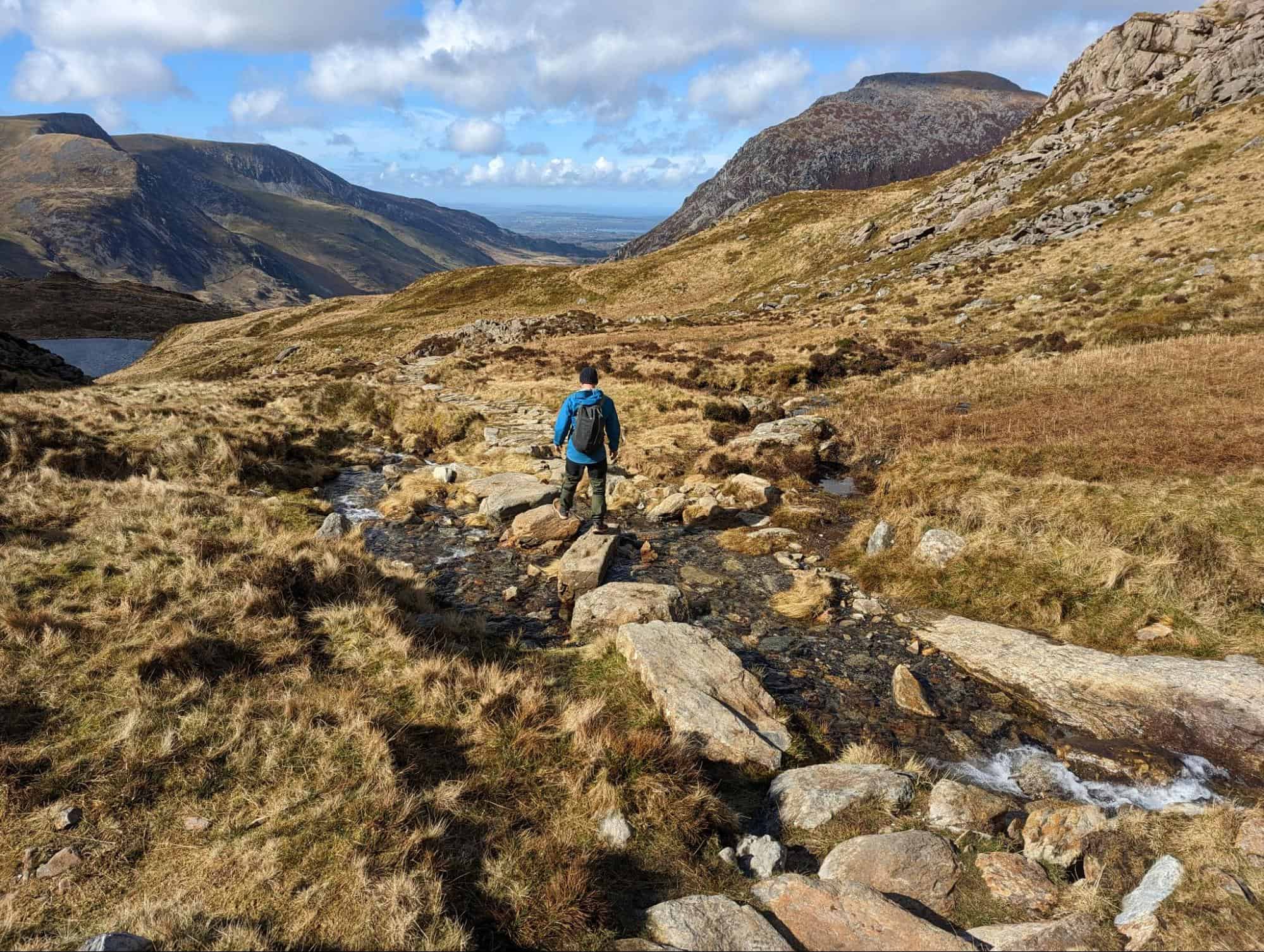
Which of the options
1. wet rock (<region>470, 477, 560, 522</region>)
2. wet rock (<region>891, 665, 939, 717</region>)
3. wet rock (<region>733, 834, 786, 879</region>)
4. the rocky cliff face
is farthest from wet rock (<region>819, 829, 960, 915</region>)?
the rocky cliff face

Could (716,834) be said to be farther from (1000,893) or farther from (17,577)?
(17,577)

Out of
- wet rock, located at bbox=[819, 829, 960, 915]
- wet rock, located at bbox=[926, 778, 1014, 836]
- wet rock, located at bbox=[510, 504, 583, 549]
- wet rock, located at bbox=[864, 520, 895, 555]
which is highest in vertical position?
wet rock, located at bbox=[864, 520, 895, 555]

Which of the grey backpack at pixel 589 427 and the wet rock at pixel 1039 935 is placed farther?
the grey backpack at pixel 589 427

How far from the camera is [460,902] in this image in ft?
15.3

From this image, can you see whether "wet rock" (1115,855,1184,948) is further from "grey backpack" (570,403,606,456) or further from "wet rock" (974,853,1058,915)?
"grey backpack" (570,403,606,456)

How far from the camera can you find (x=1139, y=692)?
26.1 ft

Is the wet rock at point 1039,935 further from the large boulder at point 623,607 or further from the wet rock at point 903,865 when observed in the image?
the large boulder at point 623,607

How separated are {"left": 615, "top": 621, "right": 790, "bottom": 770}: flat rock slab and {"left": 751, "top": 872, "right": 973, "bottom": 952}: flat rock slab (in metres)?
2.01

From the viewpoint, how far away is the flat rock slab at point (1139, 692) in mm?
7168

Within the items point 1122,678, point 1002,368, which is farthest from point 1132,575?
point 1002,368

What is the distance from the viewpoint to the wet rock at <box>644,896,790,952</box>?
4.36 metres

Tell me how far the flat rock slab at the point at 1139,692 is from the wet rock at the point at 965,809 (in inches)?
101

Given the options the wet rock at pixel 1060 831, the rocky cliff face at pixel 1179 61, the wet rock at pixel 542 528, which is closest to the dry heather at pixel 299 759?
the wet rock at pixel 1060 831

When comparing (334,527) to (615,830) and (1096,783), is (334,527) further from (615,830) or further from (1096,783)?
(1096,783)
